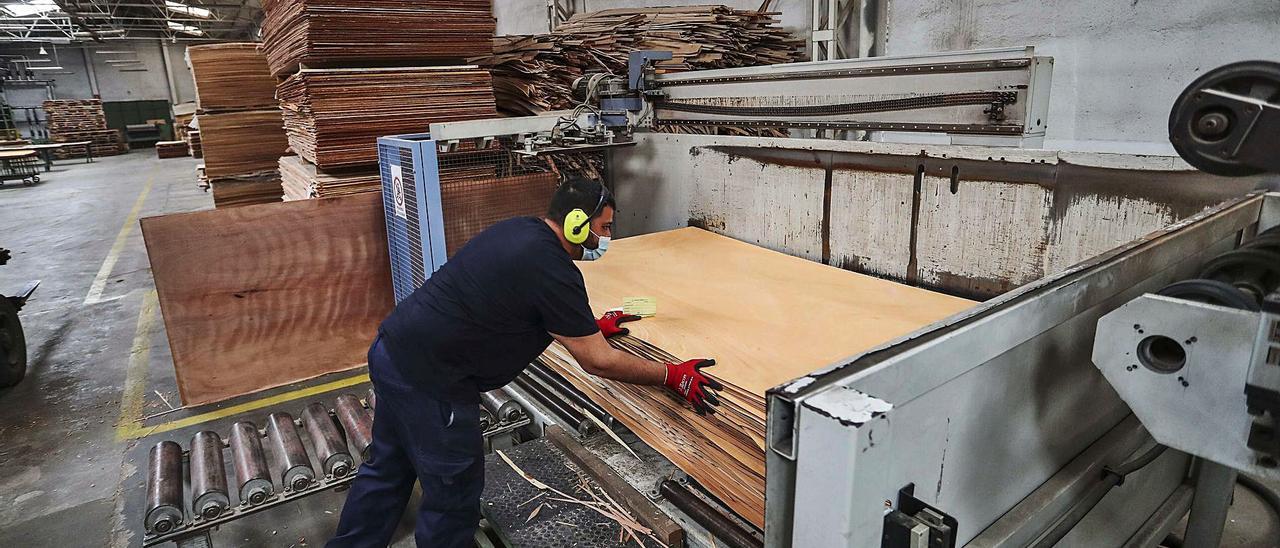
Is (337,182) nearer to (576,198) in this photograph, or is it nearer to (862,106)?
(576,198)

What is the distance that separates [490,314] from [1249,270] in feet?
5.51

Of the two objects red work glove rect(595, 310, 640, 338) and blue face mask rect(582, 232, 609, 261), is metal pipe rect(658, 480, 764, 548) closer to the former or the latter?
red work glove rect(595, 310, 640, 338)

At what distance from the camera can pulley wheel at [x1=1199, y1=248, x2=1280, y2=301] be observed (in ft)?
3.84

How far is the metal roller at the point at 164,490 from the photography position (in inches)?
92.1

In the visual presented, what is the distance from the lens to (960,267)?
2396 mm

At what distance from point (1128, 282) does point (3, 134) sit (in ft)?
82.8

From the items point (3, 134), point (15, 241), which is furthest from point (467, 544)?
point (3, 134)

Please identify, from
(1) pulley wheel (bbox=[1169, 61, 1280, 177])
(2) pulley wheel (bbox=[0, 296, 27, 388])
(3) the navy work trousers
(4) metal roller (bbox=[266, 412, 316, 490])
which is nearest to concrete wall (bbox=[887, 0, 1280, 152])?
(1) pulley wheel (bbox=[1169, 61, 1280, 177])

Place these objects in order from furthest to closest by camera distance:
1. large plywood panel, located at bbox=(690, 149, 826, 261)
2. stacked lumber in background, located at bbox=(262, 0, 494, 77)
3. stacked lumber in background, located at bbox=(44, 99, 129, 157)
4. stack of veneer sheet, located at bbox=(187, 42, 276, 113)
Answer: stacked lumber in background, located at bbox=(44, 99, 129, 157), stack of veneer sheet, located at bbox=(187, 42, 276, 113), stacked lumber in background, located at bbox=(262, 0, 494, 77), large plywood panel, located at bbox=(690, 149, 826, 261)

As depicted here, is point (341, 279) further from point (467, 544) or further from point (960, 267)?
point (960, 267)

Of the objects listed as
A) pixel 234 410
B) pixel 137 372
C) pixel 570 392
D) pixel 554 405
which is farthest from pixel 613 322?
pixel 137 372

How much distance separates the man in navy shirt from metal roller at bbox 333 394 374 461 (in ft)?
2.74

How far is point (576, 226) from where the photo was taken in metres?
1.99

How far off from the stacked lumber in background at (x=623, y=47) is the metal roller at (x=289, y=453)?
239 cm
